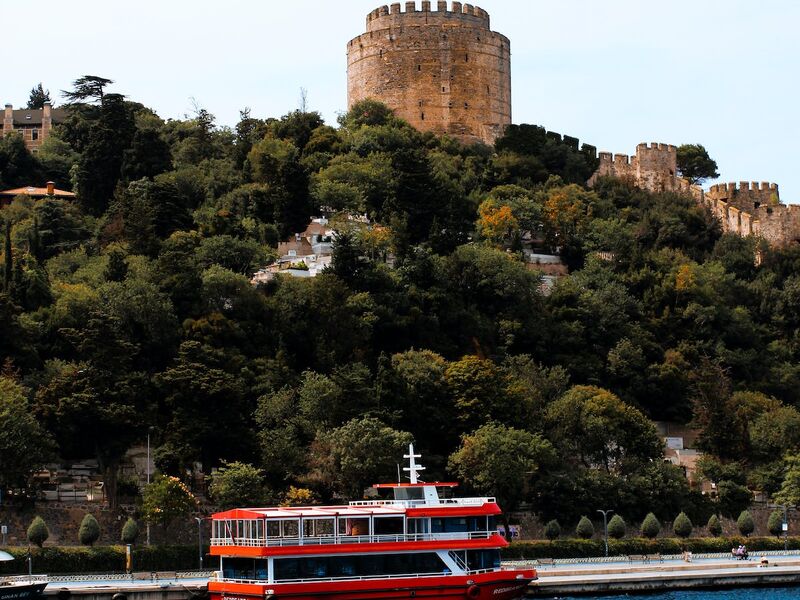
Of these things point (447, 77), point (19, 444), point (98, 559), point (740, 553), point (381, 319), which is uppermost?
point (447, 77)

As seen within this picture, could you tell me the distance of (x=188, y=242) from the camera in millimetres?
73812

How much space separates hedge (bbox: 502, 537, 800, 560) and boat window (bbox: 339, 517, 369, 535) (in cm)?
1151

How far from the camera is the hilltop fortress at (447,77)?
306 feet

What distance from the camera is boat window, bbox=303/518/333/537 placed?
1955 inches

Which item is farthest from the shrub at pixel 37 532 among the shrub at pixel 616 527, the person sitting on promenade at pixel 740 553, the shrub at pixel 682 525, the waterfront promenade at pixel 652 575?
the person sitting on promenade at pixel 740 553

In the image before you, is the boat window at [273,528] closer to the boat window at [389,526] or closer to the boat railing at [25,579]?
the boat window at [389,526]

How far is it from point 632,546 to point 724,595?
7262mm

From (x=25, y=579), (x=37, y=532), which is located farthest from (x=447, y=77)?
(x=25, y=579)

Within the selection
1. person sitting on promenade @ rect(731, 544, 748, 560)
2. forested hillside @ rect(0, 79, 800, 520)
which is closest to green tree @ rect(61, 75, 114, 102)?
forested hillside @ rect(0, 79, 800, 520)

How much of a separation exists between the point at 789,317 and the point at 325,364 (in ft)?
87.3

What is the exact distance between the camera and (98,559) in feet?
184

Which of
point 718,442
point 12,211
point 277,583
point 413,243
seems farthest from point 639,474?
point 12,211

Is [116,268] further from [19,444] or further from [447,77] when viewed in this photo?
[447,77]

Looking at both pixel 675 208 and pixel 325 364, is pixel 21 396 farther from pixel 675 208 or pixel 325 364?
pixel 675 208
